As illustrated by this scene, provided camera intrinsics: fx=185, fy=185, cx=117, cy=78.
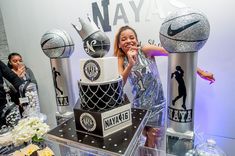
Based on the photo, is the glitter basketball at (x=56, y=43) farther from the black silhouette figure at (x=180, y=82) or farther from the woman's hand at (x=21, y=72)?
the woman's hand at (x=21, y=72)

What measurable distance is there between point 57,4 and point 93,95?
3.38 ft

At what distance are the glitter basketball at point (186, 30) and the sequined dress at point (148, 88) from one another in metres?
0.34

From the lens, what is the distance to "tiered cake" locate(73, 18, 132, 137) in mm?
603

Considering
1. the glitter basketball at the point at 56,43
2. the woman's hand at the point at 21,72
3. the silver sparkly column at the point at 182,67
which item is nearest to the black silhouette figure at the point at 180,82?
the silver sparkly column at the point at 182,67

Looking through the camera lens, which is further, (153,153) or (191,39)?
(153,153)

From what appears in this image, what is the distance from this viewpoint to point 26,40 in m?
1.65

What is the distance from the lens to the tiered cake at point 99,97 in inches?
23.7

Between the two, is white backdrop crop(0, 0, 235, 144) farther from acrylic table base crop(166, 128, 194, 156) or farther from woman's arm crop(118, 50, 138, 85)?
acrylic table base crop(166, 128, 194, 156)

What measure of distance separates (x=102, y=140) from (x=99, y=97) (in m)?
0.14

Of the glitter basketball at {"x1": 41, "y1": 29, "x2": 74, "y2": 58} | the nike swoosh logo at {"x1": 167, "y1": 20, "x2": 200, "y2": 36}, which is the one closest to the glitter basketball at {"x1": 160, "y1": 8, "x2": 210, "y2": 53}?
the nike swoosh logo at {"x1": 167, "y1": 20, "x2": 200, "y2": 36}

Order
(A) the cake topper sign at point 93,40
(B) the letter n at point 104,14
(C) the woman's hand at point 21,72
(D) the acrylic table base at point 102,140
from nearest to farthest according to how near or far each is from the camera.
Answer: (D) the acrylic table base at point 102,140 → (A) the cake topper sign at point 93,40 → (B) the letter n at point 104,14 → (C) the woman's hand at point 21,72

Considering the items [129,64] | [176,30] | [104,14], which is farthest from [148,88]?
[104,14]

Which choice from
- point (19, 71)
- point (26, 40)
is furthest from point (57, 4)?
point (19, 71)

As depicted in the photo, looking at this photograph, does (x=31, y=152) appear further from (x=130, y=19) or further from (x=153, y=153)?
(x=130, y=19)
